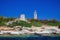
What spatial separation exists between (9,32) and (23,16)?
2.72 meters

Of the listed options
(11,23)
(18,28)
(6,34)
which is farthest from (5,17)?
(6,34)

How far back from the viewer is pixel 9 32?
11.4 meters

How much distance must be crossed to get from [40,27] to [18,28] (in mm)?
1637

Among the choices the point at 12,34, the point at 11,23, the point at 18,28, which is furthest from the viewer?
the point at 11,23

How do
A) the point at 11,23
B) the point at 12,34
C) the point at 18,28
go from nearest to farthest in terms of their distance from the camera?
the point at 12,34
the point at 18,28
the point at 11,23

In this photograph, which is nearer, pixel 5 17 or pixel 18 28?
pixel 18 28

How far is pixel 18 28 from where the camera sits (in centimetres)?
1240

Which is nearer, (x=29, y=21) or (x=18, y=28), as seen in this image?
(x=18, y=28)

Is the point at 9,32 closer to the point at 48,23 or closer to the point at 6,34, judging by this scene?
the point at 6,34

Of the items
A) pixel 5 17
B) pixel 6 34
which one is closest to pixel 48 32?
pixel 6 34

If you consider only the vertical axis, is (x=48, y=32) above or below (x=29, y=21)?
below

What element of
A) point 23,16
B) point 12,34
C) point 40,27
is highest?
point 23,16

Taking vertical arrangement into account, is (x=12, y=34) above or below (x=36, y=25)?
below

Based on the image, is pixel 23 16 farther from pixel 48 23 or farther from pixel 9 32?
pixel 9 32
